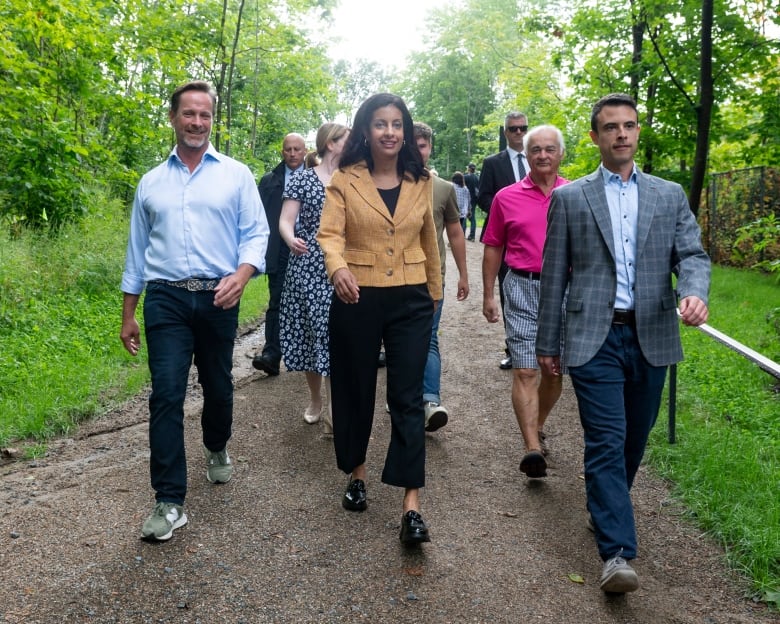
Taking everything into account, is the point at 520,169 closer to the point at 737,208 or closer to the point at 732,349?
the point at 732,349

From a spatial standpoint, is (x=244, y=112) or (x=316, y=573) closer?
(x=316, y=573)

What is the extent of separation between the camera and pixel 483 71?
59062mm

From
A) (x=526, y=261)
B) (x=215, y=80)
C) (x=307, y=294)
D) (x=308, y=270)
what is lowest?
(x=307, y=294)

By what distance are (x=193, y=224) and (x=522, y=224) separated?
7.62 feet

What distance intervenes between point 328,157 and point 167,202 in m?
1.78

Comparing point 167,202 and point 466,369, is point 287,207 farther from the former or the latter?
point 466,369

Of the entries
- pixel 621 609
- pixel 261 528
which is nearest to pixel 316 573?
pixel 261 528

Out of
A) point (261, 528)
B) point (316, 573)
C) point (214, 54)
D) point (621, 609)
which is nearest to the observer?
point (621, 609)

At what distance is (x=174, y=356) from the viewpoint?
169 inches

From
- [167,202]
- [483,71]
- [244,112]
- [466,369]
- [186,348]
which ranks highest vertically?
[483,71]

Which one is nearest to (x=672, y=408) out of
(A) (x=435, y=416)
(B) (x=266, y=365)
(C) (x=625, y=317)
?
(A) (x=435, y=416)

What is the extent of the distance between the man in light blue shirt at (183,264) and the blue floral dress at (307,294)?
45.7 inches

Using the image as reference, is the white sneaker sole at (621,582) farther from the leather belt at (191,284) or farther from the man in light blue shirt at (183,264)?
the leather belt at (191,284)

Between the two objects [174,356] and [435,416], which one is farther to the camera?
[435,416]
